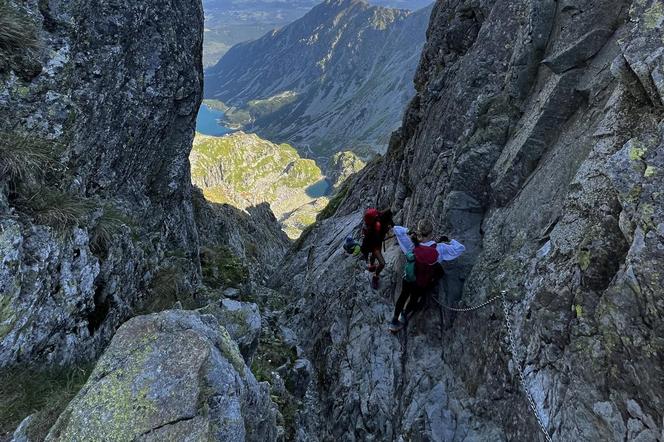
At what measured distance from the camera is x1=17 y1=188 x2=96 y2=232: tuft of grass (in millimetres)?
10633

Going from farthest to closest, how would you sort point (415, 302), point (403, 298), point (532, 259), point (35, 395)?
point (415, 302)
point (403, 298)
point (532, 259)
point (35, 395)

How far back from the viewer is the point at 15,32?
510 inches

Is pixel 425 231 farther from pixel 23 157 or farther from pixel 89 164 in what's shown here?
pixel 23 157

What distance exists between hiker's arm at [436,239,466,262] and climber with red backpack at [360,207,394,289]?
5454mm

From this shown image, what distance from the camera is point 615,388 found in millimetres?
9320

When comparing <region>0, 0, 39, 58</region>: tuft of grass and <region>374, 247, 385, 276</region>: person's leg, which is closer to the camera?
<region>0, 0, 39, 58</region>: tuft of grass

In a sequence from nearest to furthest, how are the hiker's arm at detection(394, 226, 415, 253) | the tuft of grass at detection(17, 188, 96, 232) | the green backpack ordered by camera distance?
the tuft of grass at detection(17, 188, 96, 232) → the green backpack → the hiker's arm at detection(394, 226, 415, 253)

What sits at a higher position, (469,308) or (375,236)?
(469,308)

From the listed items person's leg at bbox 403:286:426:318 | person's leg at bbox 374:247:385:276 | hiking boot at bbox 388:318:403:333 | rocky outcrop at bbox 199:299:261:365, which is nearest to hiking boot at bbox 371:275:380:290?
person's leg at bbox 374:247:385:276

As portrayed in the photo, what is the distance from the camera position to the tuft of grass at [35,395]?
8008 millimetres

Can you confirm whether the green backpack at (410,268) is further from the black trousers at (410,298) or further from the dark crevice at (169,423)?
the dark crevice at (169,423)

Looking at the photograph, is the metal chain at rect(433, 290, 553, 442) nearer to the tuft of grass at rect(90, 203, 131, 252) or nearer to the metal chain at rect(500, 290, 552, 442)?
the metal chain at rect(500, 290, 552, 442)

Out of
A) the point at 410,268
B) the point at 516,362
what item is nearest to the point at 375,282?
the point at 410,268

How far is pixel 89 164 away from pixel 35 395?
9173 mm
